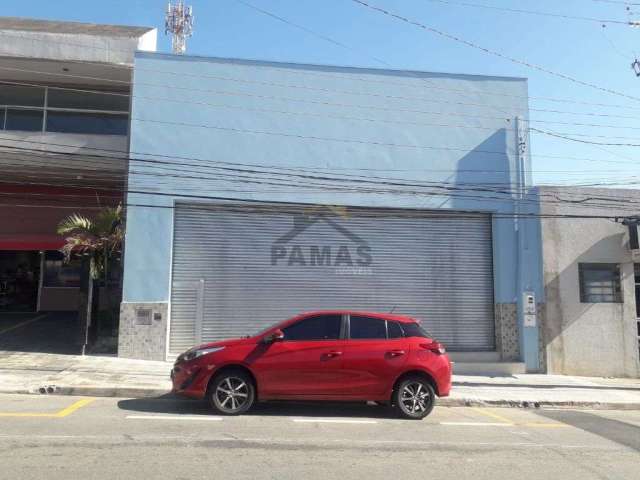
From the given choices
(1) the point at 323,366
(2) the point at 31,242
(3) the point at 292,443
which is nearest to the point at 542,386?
(1) the point at 323,366

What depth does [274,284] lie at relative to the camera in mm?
14445

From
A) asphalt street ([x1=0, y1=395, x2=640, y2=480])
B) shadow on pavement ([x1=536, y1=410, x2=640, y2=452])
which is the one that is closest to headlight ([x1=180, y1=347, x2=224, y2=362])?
asphalt street ([x1=0, y1=395, x2=640, y2=480])

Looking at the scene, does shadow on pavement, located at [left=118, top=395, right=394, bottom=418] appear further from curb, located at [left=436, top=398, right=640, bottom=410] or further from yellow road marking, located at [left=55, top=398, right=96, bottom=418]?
curb, located at [left=436, top=398, right=640, bottom=410]

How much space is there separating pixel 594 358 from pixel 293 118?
10.8m

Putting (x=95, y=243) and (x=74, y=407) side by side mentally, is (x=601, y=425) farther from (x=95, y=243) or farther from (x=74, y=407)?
(x=95, y=243)

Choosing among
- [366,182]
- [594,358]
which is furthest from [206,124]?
[594,358]

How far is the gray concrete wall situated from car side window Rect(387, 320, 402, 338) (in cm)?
801

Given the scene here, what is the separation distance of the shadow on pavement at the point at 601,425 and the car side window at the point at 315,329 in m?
4.13

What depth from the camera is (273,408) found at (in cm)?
867

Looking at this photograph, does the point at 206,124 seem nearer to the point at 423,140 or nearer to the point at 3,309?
the point at 423,140

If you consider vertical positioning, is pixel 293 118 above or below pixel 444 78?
below

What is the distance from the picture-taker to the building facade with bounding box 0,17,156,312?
15.2 m

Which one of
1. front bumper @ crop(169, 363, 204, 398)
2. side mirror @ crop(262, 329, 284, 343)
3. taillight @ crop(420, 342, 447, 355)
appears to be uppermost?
side mirror @ crop(262, 329, 284, 343)

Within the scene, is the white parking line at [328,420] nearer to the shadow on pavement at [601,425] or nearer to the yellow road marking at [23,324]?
the shadow on pavement at [601,425]
